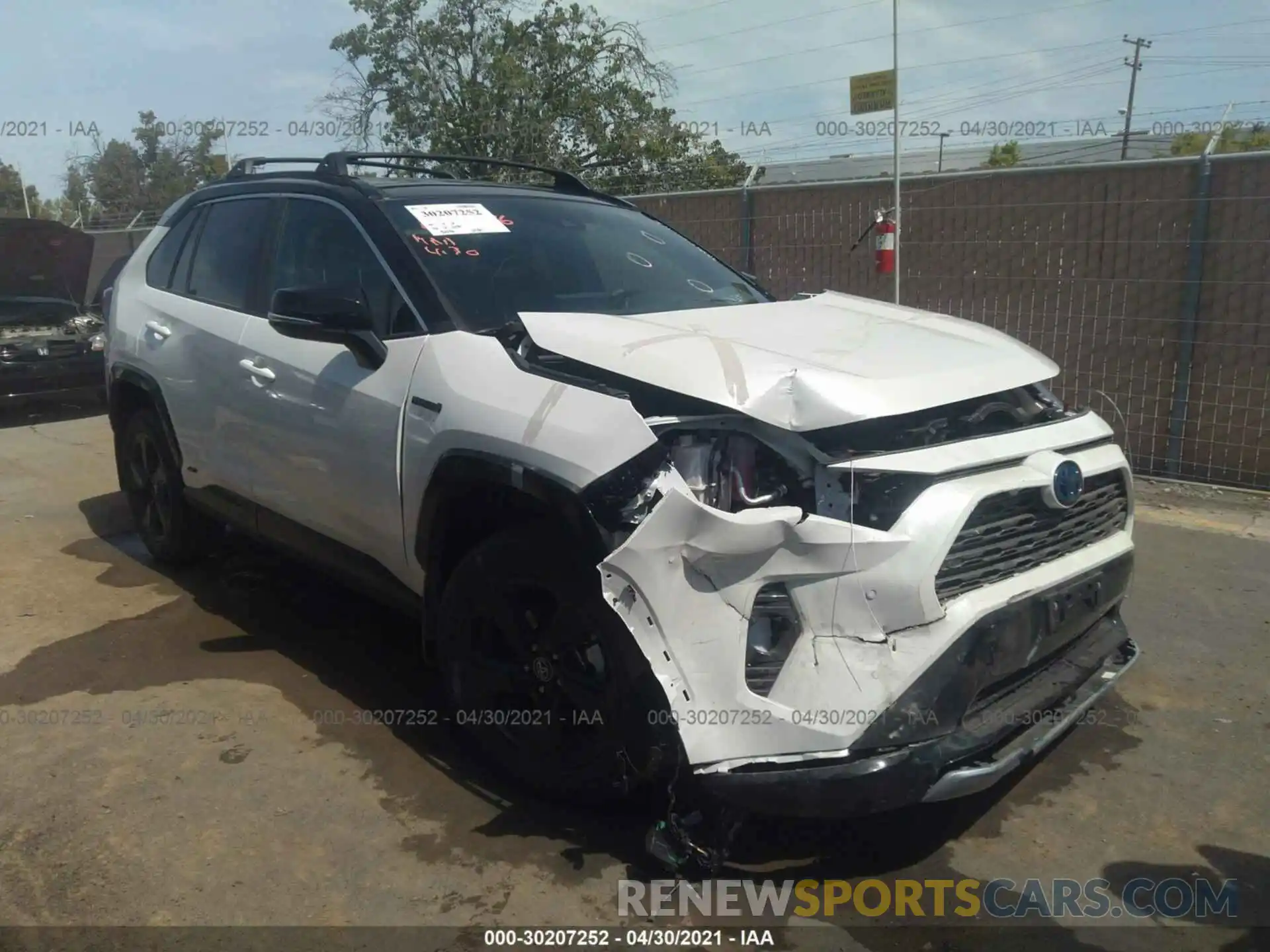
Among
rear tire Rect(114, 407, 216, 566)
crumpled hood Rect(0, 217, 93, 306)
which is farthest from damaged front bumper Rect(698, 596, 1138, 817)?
crumpled hood Rect(0, 217, 93, 306)

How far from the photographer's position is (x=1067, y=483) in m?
2.83

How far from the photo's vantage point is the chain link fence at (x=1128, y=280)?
6719mm

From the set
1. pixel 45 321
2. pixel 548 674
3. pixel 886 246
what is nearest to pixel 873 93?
pixel 886 246

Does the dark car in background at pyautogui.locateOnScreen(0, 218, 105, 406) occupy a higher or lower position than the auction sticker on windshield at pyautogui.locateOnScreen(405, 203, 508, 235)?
lower

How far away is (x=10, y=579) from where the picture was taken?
5391 millimetres

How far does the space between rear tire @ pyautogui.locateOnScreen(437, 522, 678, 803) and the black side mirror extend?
861 mm

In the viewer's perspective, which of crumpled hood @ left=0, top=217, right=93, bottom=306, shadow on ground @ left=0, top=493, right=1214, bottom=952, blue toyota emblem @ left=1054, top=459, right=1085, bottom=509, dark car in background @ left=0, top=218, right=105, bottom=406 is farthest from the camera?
crumpled hood @ left=0, top=217, right=93, bottom=306

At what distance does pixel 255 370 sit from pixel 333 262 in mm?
557

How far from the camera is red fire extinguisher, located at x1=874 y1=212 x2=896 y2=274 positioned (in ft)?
25.8

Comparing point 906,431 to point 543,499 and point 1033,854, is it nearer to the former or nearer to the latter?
point 543,499

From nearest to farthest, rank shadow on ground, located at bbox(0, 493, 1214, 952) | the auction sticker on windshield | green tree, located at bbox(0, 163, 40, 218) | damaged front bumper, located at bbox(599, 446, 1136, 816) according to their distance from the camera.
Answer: damaged front bumper, located at bbox(599, 446, 1136, 816) → shadow on ground, located at bbox(0, 493, 1214, 952) → the auction sticker on windshield → green tree, located at bbox(0, 163, 40, 218)

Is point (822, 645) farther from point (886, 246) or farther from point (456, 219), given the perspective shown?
point (886, 246)

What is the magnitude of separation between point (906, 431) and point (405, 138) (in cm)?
1712

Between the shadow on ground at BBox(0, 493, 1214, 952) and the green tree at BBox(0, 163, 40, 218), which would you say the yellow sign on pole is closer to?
the shadow on ground at BBox(0, 493, 1214, 952)
